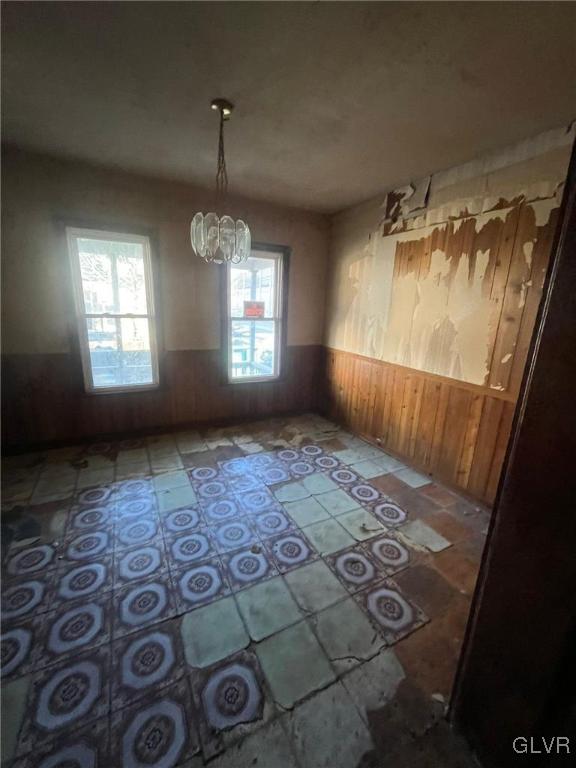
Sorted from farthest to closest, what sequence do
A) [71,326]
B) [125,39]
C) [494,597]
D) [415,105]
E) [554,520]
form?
[71,326] < [415,105] < [125,39] < [494,597] < [554,520]

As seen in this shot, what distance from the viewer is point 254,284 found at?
145 inches

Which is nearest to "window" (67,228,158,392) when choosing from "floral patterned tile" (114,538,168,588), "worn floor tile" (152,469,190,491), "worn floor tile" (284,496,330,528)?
"worn floor tile" (152,469,190,491)

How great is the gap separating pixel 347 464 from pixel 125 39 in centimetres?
304

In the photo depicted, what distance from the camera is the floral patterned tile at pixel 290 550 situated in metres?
1.77

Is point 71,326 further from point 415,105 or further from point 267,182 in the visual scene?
point 415,105

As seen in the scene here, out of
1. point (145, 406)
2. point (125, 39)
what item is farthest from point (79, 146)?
point (145, 406)

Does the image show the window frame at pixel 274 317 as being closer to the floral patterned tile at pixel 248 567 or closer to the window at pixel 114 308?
the window at pixel 114 308

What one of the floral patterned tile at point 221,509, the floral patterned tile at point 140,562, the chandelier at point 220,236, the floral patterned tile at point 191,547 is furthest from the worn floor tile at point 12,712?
the chandelier at point 220,236

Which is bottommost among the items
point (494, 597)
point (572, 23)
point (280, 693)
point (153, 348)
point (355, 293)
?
point (280, 693)

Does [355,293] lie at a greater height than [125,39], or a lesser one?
lesser

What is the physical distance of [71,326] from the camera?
9.50ft

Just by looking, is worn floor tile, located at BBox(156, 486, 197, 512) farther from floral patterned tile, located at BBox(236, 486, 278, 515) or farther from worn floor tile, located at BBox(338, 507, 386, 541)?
worn floor tile, located at BBox(338, 507, 386, 541)

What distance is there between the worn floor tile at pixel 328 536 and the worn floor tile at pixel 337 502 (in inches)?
4.6

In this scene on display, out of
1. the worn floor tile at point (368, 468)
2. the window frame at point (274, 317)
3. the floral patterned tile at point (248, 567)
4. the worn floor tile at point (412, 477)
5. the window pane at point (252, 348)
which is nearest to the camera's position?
the floral patterned tile at point (248, 567)
